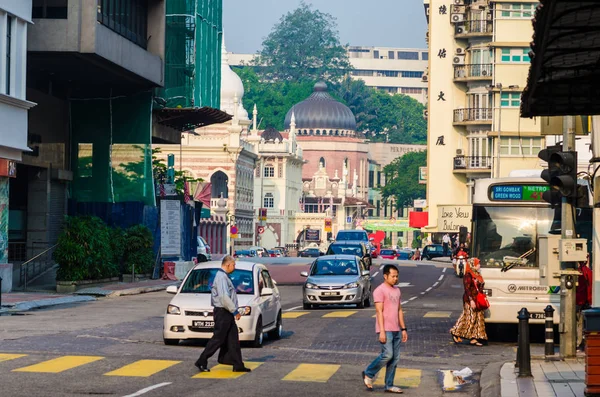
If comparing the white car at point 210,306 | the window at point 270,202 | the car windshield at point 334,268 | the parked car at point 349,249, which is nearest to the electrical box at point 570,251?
the white car at point 210,306

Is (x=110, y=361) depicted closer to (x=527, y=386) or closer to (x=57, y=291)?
(x=527, y=386)

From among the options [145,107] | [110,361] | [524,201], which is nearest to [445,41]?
[145,107]

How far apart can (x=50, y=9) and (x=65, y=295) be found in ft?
32.3

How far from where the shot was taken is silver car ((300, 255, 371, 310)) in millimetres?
33688

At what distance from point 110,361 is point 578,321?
8430mm

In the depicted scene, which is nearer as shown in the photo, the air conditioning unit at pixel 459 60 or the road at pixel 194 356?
the road at pixel 194 356

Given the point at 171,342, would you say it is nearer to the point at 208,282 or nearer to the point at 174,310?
the point at 174,310

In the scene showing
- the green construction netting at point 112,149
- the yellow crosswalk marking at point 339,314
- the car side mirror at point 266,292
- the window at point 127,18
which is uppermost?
the window at point 127,18

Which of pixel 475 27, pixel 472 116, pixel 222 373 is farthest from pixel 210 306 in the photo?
pixel 475 27

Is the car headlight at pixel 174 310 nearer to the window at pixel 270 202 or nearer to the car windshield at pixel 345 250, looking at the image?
the car windshield at pixel 345 250

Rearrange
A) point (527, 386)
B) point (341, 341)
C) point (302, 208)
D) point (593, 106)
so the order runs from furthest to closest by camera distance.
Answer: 1. point (302, 208)
2. point (341, 341)
3. point (527, 386)
4. point (593, 106)

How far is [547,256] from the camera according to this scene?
65.2ft

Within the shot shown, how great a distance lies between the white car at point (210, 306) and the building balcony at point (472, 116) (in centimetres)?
6473

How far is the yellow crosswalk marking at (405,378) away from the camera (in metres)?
18.0
